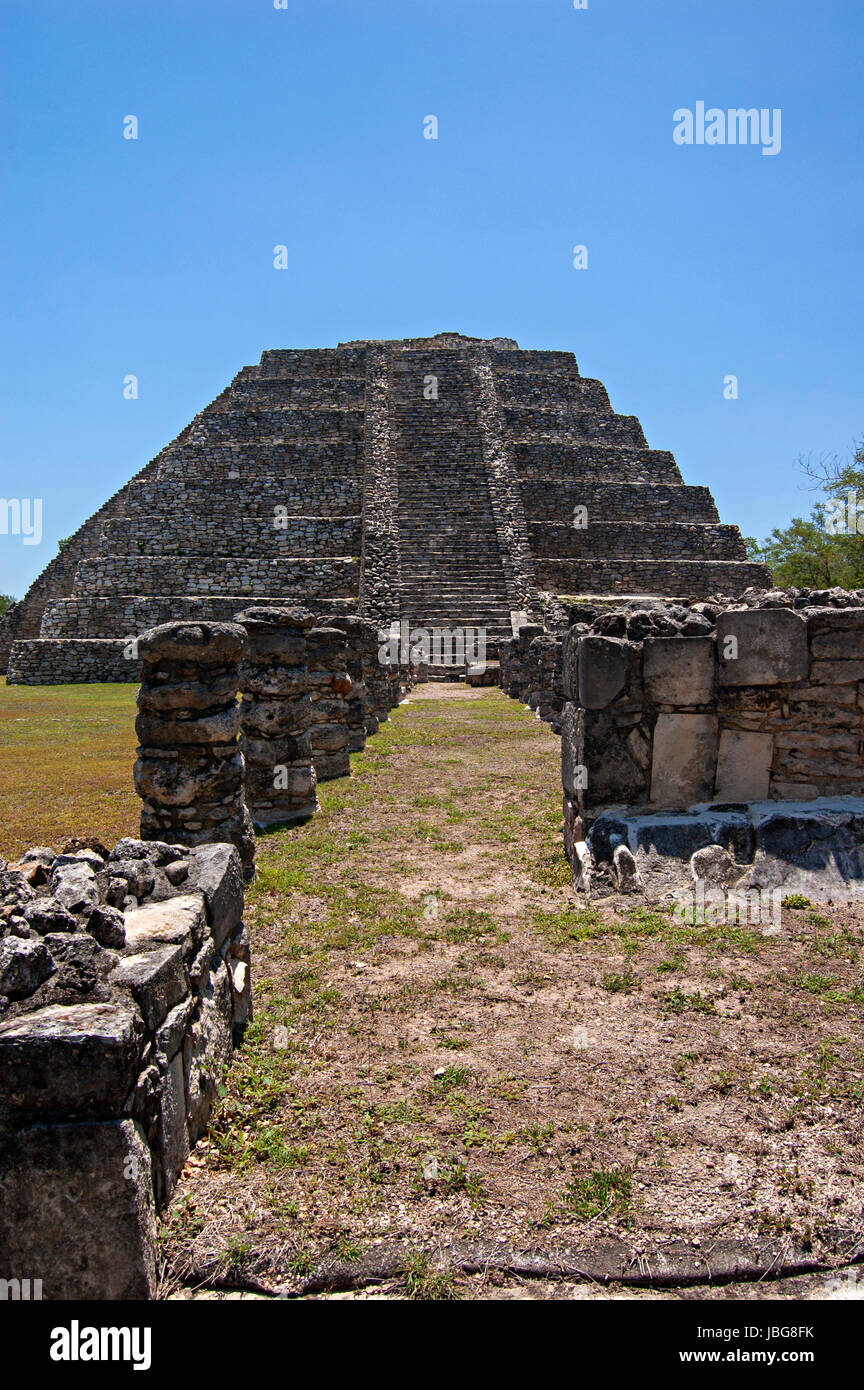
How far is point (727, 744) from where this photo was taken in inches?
202

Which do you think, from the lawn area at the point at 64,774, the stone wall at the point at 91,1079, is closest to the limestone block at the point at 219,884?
the stone wall at the point at 91,1079

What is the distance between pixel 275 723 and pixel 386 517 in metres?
23.8

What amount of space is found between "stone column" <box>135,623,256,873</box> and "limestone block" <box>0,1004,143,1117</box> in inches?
144

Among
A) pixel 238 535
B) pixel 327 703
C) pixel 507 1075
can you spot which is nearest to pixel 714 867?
pixel 507 1075

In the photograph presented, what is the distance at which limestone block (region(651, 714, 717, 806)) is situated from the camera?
5.13 metres

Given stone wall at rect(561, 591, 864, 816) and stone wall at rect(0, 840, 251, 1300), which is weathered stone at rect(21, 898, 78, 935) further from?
stone wall at rect(561, 591, 864, 816)

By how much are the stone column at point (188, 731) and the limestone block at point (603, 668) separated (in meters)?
2.37

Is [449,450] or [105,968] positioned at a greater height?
[449,450]

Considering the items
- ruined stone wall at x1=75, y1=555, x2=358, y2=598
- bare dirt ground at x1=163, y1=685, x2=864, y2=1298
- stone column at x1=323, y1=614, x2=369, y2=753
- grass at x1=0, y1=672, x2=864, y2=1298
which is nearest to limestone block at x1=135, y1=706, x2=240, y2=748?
grass at x1=0, y1=672, x2=864, y2=1298

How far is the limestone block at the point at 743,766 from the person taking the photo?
5.13 meters

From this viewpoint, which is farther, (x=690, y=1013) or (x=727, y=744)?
(x=727, y=744)

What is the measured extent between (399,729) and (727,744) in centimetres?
931

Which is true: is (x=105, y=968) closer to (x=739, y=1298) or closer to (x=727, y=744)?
(x=739, y=1298)
